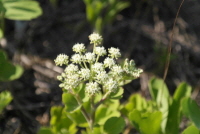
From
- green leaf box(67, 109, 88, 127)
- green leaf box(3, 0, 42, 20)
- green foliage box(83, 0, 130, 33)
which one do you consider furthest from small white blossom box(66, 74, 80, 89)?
green foliage box(83, 0, 130, 33)

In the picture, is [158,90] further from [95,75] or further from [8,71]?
[8,71]

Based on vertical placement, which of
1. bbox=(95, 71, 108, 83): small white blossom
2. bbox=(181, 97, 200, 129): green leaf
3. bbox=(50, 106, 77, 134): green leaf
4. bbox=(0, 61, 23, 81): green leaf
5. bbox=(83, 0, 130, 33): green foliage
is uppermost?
bbox=(83, 0, 130, 33): green foliage

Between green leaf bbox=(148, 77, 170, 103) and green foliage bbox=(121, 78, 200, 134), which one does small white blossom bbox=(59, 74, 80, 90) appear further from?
green leaf bbox=(148, 77, 170, 103)

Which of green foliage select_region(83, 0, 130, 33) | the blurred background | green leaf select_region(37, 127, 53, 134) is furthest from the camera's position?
green foliage select_region(83, 0, 130, 33)

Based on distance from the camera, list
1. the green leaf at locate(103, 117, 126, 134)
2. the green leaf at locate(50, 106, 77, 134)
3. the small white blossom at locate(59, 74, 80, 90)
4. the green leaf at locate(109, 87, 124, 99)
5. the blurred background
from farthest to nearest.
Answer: the blurred background → the green leaf at locate(50, 106, 77, 134) → the green leaf at locate(103, 117, 126, 134) → the green leaf at locate(109, 87, 124, 99) → the small white blossom at locate(59, 74, 80, 90)

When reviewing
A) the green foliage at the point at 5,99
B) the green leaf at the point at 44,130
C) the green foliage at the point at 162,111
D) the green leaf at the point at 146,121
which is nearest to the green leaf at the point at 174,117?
the green foliage at the point at 162,111

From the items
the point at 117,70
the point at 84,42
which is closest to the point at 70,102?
the point at 117,70
